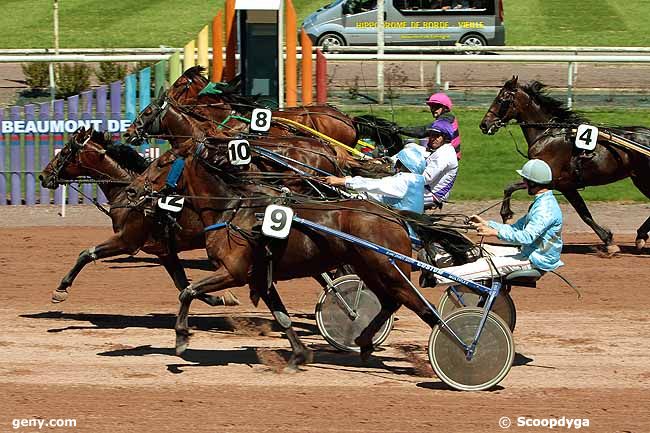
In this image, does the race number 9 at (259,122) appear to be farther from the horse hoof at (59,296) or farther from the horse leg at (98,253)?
the horse hoof at (59,296)

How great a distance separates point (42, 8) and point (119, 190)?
24.6 m

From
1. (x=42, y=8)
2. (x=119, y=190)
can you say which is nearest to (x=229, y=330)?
(x=119, y=190)

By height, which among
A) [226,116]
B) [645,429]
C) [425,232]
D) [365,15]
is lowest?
[645,429]

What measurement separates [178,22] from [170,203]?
23.3 metres

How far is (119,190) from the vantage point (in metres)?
10.4

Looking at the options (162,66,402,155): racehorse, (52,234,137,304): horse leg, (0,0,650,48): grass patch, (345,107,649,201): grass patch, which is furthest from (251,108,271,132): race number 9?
(0,0,650,48): grass patch

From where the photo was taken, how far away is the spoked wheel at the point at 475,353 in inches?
303

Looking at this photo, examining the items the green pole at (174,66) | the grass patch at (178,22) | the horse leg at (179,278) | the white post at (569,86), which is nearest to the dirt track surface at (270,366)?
the horse leg at (179,278)

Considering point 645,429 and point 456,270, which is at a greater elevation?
point 456,270

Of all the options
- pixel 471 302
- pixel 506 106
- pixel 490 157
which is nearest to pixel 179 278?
pixel 471 302

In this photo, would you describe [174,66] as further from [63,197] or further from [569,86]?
[569,86]

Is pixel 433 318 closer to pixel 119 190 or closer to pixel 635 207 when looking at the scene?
pixel 119 190

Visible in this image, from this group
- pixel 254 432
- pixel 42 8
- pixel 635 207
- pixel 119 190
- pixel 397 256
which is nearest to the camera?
pixel 254 432

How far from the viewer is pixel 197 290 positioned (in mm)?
8234
